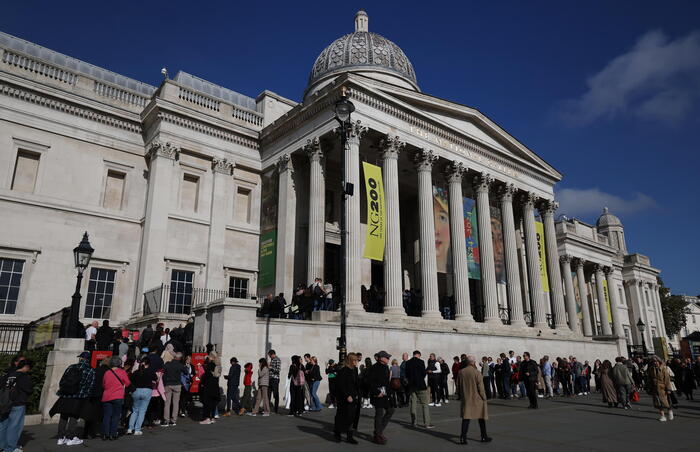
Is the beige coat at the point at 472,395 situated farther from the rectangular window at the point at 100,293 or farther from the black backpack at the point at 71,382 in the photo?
the rectangular window at the point at 100,293

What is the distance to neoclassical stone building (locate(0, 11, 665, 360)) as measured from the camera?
1905 centimetres

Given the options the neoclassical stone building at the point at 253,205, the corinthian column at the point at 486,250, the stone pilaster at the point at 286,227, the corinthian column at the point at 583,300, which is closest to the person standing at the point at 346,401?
the neoclassical stone building at the point at 253,205

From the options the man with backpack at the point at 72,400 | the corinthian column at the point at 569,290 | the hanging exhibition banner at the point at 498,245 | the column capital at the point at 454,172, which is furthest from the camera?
the corinthian column at the point at 569,290

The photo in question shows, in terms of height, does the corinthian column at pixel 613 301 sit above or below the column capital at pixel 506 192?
below

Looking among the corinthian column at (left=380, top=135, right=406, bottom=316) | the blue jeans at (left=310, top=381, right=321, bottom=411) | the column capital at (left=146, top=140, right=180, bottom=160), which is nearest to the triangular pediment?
the corinthian column at (left=380, top=135, right=406, bottom=316)

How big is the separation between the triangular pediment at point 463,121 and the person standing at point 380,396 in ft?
47.0

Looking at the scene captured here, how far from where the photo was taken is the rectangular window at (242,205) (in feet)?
80.6

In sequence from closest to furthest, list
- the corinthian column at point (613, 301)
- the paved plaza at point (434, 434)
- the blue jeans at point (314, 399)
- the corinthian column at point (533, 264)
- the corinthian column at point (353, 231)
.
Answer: the paved plaza at point (434, 434)
the blue jeans at point (314, 399)
the corinthian column at point (353, 231)
the corinthian column at point (533, 264)
the corinthian column at point (613, 301)

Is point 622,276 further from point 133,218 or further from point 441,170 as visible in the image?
point 133,218

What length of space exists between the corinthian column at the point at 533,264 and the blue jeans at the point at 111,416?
22331 millimetres

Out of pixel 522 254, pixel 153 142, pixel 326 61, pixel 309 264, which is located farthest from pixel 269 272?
pixel 522 254

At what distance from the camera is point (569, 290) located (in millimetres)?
35781

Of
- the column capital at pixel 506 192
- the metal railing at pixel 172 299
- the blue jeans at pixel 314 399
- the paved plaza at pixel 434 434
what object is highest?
the column capital at pixel 506 192

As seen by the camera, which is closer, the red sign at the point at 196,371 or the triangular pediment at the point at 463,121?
the red sign at the point at 196,371
